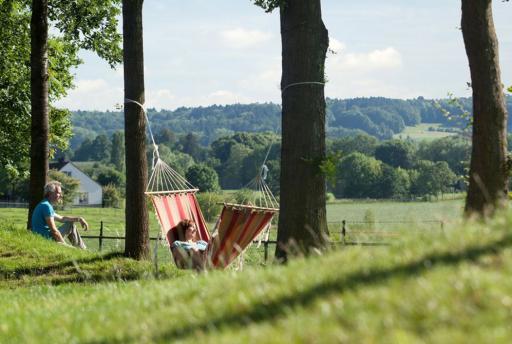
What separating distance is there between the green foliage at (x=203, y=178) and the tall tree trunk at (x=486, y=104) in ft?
322

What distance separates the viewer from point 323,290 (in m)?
3.90

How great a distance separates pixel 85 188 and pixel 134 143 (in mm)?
100573

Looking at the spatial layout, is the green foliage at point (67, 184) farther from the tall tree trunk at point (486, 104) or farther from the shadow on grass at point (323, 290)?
the shadow on grass at point (323, 290)

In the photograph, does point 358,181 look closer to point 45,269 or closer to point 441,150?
point 441,150

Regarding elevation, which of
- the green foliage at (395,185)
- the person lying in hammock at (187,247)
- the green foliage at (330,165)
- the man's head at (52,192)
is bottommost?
the green foliage at (395,185)

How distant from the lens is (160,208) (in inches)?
436

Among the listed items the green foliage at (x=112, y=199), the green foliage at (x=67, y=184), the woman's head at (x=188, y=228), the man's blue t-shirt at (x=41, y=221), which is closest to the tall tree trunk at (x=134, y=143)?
the woman's head at (x=188, y=228)

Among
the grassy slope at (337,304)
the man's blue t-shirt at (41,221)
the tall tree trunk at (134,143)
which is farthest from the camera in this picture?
the man's blue t-shirt at (41,221)

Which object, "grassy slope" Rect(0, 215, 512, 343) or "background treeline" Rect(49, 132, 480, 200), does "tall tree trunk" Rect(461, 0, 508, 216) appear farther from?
"background treeline" Rect(49, 132, 480, 200)

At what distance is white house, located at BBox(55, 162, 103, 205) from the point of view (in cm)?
10821

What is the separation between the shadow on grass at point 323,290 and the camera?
3.76 m

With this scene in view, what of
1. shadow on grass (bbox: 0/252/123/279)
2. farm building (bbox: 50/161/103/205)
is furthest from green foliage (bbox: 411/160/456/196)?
shadow on grass (bbox: 0/252/123/279)

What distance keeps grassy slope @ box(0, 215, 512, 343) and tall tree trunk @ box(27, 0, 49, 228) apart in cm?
869

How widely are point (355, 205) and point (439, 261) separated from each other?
267ft
